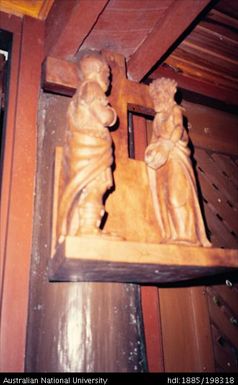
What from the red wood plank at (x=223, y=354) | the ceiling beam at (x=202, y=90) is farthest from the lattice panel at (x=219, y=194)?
the red wood plank at (x=223, y=354)

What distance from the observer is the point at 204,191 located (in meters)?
1.85

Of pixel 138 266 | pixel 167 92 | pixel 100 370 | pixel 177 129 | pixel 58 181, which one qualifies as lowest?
pixel 100 370

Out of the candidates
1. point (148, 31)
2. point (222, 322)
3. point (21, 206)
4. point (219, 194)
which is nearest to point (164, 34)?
point (148, 31)

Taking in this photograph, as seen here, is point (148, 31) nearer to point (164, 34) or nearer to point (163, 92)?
point (164, 34)

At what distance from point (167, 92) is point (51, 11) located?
516mm

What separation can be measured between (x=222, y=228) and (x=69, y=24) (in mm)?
1199

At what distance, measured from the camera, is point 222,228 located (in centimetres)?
182

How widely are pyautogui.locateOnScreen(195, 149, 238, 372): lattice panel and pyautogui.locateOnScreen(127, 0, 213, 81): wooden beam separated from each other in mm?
678

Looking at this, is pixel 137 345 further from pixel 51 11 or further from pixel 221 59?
pixel 221 59

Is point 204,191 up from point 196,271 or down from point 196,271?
up

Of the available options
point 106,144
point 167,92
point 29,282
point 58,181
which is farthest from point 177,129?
point 29,282

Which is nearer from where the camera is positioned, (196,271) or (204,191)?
(196,271)

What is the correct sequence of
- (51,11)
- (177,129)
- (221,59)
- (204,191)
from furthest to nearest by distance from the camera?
(204,191), (221,59), (51,11), (177,129)
